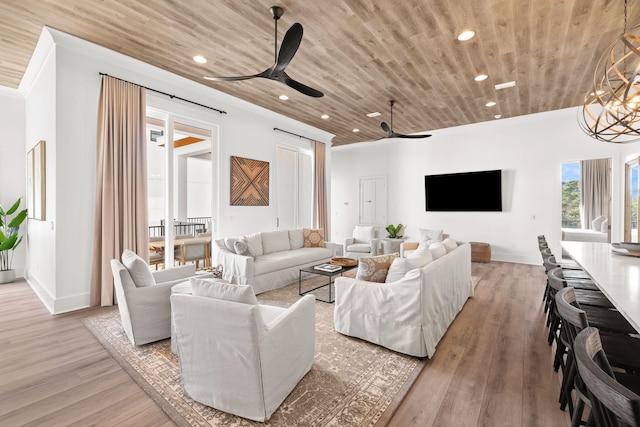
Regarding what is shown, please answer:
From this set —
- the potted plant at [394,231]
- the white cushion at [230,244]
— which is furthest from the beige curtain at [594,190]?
the white cushion at [230,244]

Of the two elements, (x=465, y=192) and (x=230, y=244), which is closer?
(x=230, y=244)

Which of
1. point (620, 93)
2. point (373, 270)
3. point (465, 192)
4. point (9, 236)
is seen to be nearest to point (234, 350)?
point (373, 270)

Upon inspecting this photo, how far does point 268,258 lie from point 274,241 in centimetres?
65

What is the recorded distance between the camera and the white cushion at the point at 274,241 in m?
5.31

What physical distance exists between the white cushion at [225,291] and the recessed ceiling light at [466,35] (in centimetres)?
337

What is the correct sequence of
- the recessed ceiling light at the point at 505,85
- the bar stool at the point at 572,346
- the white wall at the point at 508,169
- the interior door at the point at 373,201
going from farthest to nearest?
the interior door at the point at 373,201 → the white wall at the point at 508,169 → the recessed ceiling light at the point at 505,85 → the bar stool at the point at 572,346

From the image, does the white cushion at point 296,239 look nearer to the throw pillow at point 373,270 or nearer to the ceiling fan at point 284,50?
the throw pillow at point 373,270

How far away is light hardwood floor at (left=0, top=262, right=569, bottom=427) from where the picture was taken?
1.88 metres

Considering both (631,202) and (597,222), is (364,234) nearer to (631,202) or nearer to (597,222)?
(631,202)

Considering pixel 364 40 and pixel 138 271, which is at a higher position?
pixel 364 40

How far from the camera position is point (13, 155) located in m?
5.11

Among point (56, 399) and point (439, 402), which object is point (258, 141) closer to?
point (56, 399)

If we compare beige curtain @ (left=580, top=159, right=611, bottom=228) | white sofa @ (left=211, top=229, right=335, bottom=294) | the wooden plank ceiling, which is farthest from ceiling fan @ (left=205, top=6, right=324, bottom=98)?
beige curtain @ (left=580, top=159, right=611, bottom=228)

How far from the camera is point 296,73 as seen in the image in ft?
13.9
